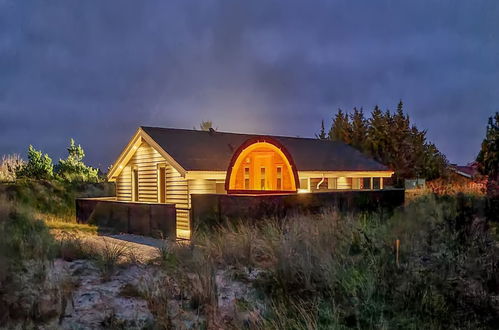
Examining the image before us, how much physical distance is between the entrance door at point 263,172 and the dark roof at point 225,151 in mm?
1243

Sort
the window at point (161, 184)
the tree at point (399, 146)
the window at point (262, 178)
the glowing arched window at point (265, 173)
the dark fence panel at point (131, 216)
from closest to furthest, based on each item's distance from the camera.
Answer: the dark fence panel at point (131, 216) → the glowing arched window at point (265, 173) → the window at point (262, 178) → the window at point (161, 184) → the tree at point (399, 146)

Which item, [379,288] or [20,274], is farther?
[20,274]

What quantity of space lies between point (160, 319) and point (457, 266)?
435 cm

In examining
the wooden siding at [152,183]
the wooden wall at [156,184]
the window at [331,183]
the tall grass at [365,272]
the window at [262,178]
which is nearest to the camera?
the tall grass at [365,272]

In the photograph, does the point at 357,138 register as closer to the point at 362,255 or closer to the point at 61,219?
the point at 61,219

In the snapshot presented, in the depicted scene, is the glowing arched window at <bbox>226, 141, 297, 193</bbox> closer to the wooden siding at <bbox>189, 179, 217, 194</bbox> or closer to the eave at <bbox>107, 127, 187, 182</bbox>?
the wooden siding at <bbox>189, 179, 217, 194</bbox>

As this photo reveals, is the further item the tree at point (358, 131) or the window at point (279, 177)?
the tree at point (358, 131)

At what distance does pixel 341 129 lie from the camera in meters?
32.1

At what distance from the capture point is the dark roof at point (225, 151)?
16.8 m

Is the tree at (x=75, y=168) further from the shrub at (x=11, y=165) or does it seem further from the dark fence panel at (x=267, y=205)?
the dark fence panel at (x=267, y=205)

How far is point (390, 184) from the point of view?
2759 cm

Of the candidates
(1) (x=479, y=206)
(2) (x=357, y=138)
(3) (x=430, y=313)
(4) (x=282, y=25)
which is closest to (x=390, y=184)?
(2) (x=357, y=138)

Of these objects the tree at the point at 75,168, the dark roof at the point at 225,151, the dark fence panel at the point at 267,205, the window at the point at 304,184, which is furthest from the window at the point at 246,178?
the tree at the point at 75,168

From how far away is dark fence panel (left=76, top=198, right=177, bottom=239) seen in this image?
43.8ft
